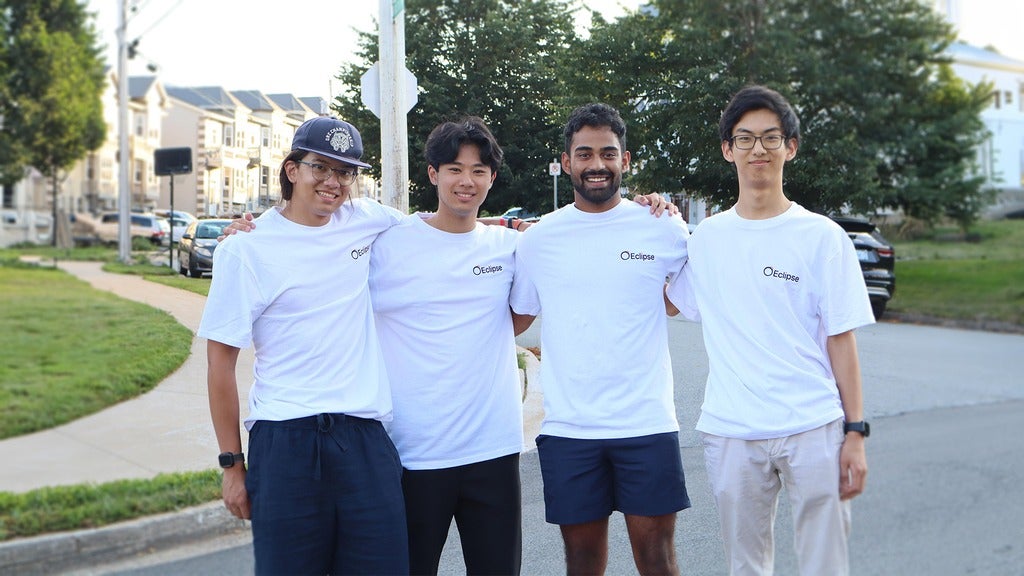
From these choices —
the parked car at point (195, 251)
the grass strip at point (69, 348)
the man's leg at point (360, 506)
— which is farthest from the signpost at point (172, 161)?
the man's leg at point (360, 506)

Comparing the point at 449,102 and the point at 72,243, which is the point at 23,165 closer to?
the point at 72,243

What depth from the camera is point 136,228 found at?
1030cm

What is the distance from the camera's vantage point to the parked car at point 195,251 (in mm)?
7527

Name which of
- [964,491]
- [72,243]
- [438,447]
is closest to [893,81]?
[964,491]

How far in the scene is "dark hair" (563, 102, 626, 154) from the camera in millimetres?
3510

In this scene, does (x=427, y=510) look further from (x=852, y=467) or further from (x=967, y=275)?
(x=967, y=275)

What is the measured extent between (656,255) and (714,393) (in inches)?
20.8

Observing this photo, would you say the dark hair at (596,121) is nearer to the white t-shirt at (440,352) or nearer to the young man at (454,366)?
the young man at (454,366)

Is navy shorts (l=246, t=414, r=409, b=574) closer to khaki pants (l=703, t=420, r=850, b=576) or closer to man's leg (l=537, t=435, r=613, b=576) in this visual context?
man's leg (l=537, t=435, r=613, b=576)

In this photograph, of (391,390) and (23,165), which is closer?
(391,390)

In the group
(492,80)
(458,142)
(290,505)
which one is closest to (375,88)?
(492,80)

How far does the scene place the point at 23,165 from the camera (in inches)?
308

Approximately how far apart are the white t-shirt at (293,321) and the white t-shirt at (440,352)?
198 mm

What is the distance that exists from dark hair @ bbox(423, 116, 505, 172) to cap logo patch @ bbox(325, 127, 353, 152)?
0.35 metres
